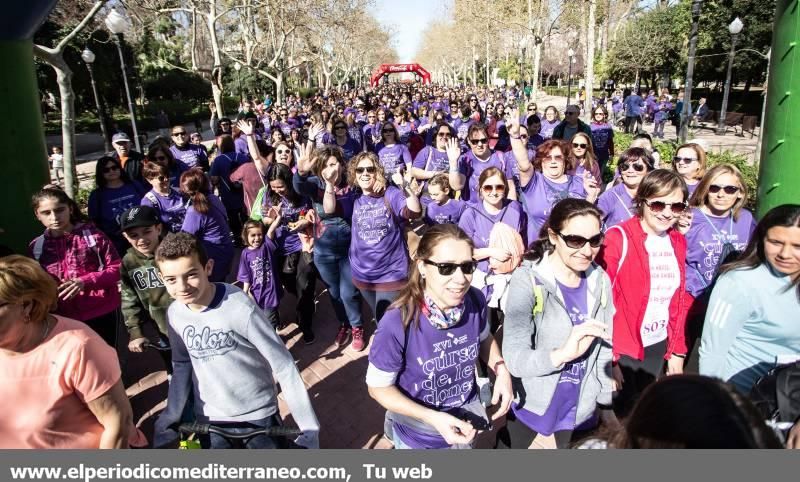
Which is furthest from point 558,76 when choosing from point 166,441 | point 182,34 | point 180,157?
point 166,441

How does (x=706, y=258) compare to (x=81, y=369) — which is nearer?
(x=81, y=369)

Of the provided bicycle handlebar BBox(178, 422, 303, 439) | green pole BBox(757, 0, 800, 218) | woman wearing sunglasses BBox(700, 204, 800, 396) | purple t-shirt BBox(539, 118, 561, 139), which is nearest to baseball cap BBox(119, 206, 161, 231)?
bicycle handlebar BBox(178, 422, 303, 439)

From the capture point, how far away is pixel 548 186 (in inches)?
172

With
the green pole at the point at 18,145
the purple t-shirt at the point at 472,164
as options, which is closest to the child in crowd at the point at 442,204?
the purple t-shirt at the point at 472,164

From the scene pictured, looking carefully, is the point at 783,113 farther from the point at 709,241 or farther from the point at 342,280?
the point at 342,280

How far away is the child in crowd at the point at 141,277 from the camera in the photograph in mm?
3270

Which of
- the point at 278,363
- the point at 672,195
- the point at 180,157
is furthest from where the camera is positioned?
the point at 180,157

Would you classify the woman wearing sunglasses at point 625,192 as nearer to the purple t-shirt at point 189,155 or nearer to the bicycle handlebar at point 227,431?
the bicycle handlebar at point 227,431

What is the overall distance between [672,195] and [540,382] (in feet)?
4.46

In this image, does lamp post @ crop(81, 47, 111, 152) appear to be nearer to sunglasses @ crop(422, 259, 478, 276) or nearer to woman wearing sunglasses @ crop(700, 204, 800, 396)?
sunglasses @ crop(422, 259, 478, 276)

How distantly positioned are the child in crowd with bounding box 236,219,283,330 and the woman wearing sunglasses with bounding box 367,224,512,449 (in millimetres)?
2486

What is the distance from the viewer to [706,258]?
129 inches

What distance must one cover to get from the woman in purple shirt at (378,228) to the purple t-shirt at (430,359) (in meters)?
1.77

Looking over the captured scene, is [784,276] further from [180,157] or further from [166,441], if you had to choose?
[180,157]
